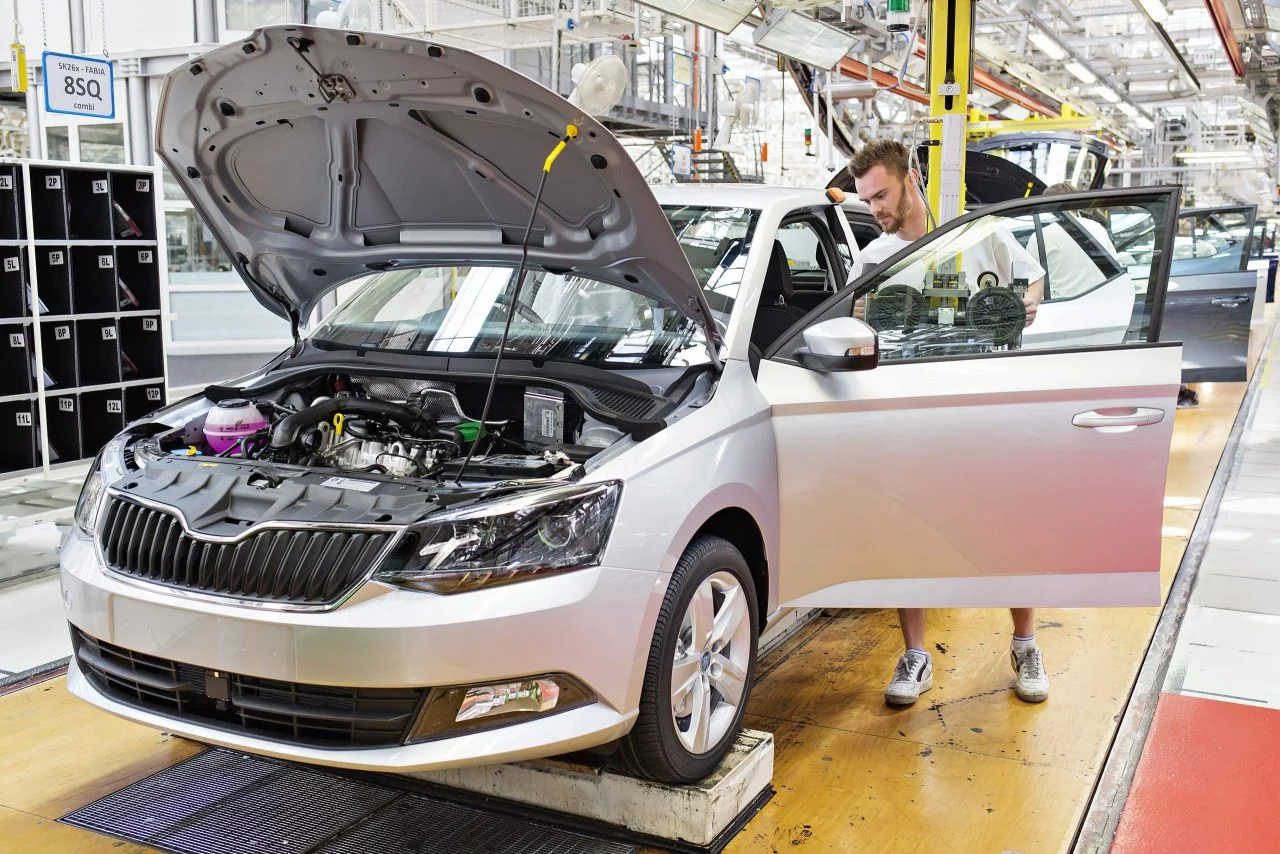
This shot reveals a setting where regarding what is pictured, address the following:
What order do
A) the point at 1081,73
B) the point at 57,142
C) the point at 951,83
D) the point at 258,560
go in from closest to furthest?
the point at 258,560 → the point at 951,83 → the point at 57,142 → the point at 1081,73

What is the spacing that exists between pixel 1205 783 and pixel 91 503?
9.23 ft

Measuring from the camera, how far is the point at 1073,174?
39.8 ft

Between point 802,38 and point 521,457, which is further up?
point 802,38

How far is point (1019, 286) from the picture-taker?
310cm

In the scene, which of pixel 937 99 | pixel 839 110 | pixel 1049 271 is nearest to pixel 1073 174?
pixel 839 110

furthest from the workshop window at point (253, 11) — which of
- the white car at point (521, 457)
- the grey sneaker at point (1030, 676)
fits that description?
the grey sneaker at point (1030, 676)

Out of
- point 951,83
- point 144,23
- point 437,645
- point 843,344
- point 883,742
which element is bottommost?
→ point 883,742

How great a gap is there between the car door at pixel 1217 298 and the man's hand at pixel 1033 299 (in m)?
7.61

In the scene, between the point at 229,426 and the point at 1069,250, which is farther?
the point at 1069,250

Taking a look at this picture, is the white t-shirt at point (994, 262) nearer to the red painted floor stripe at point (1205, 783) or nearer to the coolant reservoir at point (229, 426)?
the red painted floor stripe at point (1205, 783)

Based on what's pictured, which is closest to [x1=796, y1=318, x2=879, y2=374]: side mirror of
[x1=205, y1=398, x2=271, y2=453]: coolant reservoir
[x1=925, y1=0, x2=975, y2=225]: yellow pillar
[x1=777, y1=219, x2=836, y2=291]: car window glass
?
[x1=777, y1=219, x2=836, y2=291]: car window glass

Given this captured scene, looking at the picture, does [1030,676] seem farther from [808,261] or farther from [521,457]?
[521,457]

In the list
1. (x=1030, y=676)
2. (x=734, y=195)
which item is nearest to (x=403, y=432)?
(x=734, y=195)

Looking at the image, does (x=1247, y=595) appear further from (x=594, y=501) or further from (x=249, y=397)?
(x=249, y=397)
